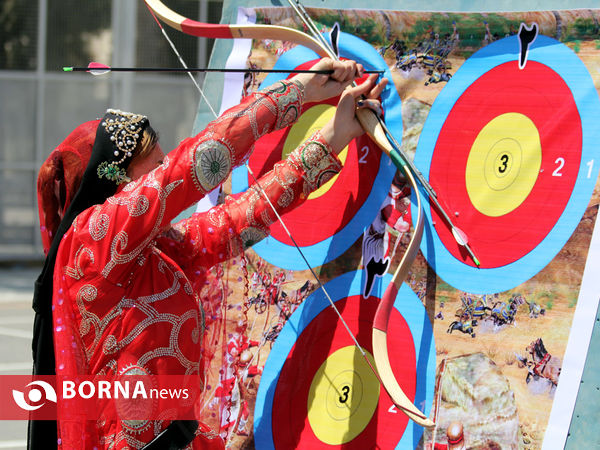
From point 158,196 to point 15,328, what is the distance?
11.7 ft

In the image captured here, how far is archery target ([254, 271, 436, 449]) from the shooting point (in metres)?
1.68

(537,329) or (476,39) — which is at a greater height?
(476,39)

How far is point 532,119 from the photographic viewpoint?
1.56 metres

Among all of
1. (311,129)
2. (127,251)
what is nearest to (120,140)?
(127,251)

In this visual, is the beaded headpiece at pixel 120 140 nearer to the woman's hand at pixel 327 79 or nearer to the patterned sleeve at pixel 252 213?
the patterned sleeve at pixel 252 213

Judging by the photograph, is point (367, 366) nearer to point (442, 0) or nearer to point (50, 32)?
point (442, 0)

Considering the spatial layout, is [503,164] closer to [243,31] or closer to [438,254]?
[438,254]

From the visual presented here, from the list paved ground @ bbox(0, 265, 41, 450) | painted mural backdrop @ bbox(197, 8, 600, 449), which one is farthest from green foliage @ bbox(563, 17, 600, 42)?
paved ground @ bbox(0, 265, 41, 450)

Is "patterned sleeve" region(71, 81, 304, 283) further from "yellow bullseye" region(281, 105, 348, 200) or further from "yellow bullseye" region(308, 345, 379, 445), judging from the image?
"yellow bullseye" region(308, 345, 379, 445)

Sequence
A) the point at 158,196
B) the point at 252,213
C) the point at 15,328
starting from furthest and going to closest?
1. the point at 15,328
2. the point at 252,213
3. the point at 158,196

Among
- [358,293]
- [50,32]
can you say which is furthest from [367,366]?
[50,32]

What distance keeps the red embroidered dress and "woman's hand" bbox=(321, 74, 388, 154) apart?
0.48 ft

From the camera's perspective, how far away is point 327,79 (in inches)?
64.6

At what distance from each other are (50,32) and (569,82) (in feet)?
19.8
